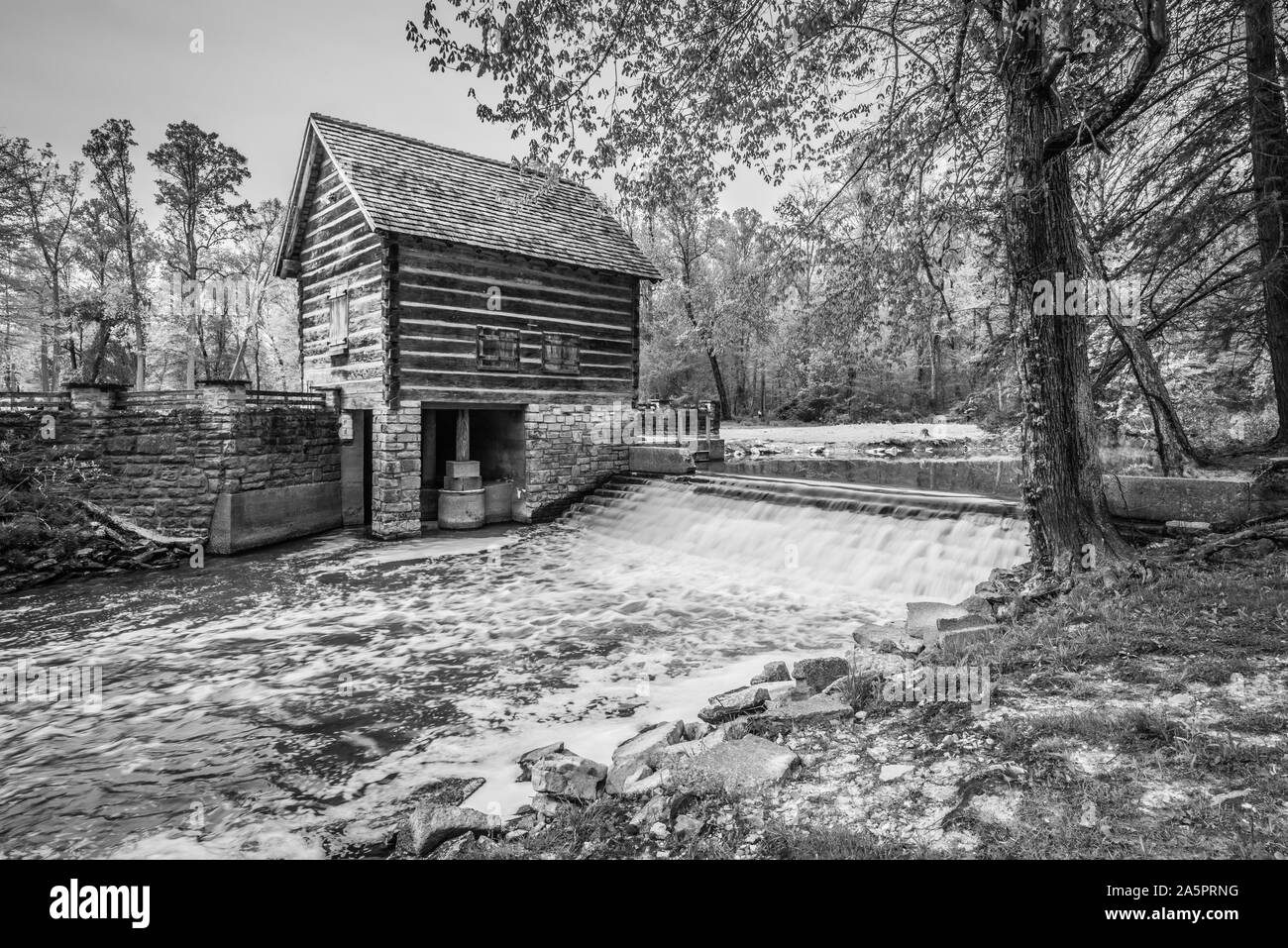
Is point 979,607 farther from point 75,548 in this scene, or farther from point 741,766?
point 75,548

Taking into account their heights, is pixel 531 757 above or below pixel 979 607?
below

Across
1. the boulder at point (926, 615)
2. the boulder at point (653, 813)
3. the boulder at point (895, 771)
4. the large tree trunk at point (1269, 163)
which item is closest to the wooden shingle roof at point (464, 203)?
the boulder at point (926, 615)

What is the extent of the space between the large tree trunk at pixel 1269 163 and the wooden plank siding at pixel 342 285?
43.5ft

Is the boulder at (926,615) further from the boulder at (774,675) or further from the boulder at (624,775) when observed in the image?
the boulder at (624,775)

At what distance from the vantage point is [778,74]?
24.5 ft

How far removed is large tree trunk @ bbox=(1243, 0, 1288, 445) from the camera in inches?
285

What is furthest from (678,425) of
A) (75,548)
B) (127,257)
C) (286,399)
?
(127,257)

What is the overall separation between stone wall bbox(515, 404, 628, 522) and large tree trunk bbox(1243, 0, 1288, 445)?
39.3 feet

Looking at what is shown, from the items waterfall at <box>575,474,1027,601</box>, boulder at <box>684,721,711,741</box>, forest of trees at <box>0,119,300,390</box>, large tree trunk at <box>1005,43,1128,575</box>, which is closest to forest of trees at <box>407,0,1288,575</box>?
large tree trunk at <box>1005,43,1128,575</box>

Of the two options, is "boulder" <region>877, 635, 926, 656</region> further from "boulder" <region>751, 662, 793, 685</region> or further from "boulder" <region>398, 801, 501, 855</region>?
"boulder" <region>398, 801, 501, 855</region>

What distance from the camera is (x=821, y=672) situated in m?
4.73

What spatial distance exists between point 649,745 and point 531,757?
923 millimetres

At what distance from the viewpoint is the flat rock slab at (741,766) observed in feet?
10.4
